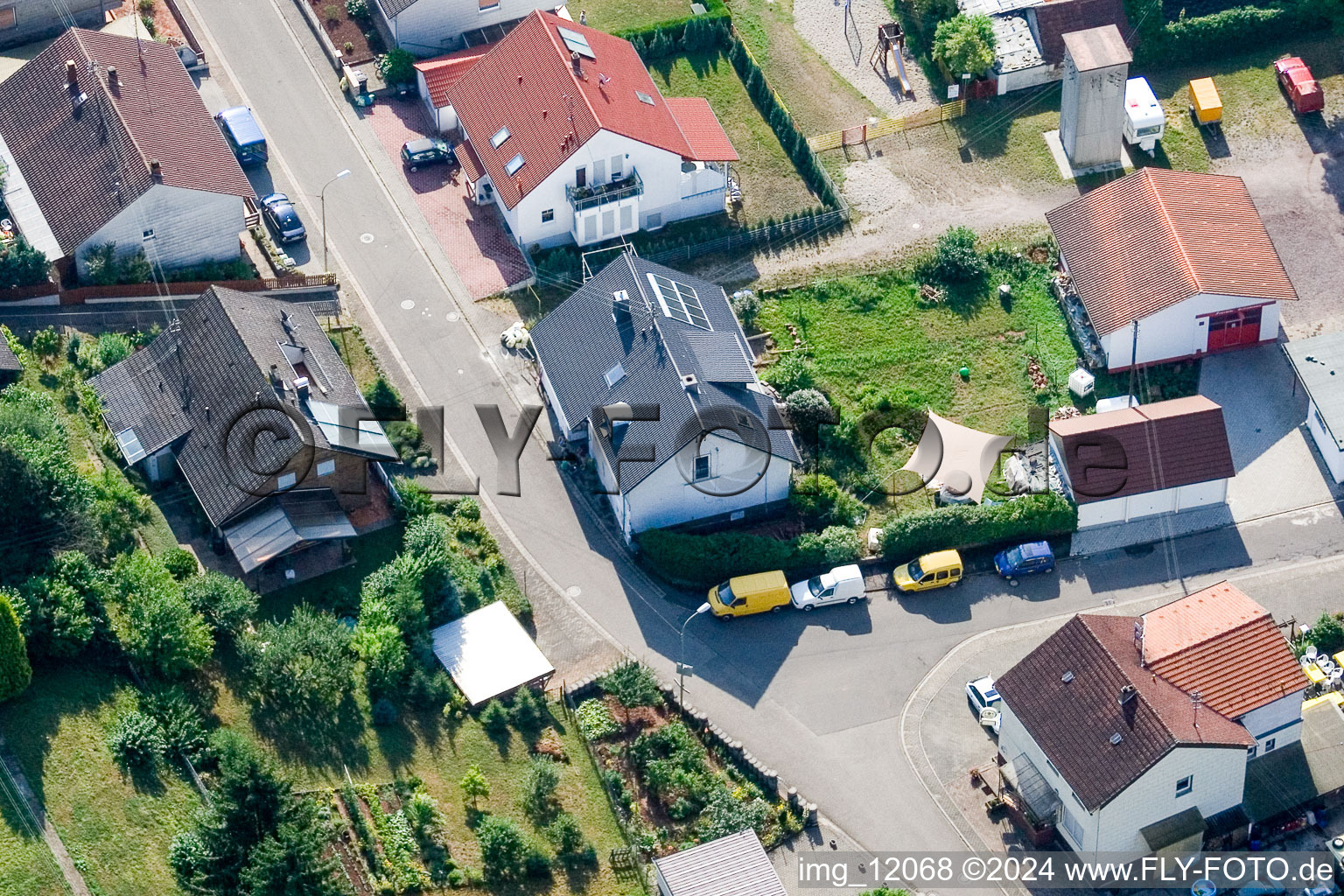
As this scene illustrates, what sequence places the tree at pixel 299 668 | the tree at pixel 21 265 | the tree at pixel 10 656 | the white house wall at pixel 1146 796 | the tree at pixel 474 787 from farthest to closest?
the tree at pixel 21 265, the tree at pixel 299 668, the tree at pixel 474 787, the white house wall at pixel 1146 796, the tree at pixel 10 656

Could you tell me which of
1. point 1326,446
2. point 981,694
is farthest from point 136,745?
point 1326,446

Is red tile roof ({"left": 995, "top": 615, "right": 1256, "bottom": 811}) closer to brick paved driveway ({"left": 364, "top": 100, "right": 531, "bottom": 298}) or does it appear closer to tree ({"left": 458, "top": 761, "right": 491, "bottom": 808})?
tree ({"left": 458, "top": 761, "right": 491, "bottom": 808})

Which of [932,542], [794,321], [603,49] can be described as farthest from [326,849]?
[603,49]

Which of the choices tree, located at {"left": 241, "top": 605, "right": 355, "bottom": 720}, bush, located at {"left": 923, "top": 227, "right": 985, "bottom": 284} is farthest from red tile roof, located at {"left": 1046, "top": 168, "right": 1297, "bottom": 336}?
tree, located at {"left": 241, "top": 605, "right": 355, "bottom": 720}

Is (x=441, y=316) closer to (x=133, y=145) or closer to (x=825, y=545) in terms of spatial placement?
(x=133, y=145)

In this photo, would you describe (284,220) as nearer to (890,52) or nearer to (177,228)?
(177,228)

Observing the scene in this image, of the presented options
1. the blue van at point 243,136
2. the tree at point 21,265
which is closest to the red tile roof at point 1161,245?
the blue van at point 243,136

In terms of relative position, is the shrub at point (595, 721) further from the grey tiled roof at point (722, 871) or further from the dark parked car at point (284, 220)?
the dark parked car at point (284, 220)
